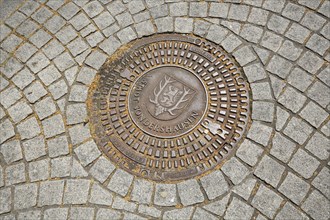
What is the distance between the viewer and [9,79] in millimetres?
3576

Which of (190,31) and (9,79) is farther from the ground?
(190,31)

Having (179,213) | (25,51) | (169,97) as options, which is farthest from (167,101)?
(25,51)

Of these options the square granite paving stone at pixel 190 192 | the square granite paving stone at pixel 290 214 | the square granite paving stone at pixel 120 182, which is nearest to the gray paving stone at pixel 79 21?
the square granite paving stone at pixel 120 182

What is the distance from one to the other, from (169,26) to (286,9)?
1.30 metres

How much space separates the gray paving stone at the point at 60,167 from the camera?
311 centimetres

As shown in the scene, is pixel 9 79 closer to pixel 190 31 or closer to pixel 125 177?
pixel 125 177

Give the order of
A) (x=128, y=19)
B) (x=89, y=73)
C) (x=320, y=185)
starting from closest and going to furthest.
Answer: (x=320, y=185)
(x=89, y=73)
(x=128, y=19)

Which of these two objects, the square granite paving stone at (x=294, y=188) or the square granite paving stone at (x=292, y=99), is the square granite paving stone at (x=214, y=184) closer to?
the square granite paving stone at (x=294, y=188)

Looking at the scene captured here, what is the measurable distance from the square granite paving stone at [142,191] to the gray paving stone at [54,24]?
1966 mm

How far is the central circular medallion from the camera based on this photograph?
3.27 metres

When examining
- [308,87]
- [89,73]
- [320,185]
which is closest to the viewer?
[320,185]

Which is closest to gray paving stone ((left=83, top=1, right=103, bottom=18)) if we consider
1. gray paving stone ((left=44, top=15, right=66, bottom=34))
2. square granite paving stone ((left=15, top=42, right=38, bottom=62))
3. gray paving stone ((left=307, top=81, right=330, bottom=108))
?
gray paving stone ((left=44, top=15, right=66, bottom=34))

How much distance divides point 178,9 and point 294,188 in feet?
7.41

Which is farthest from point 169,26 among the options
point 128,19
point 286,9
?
point 286,9
